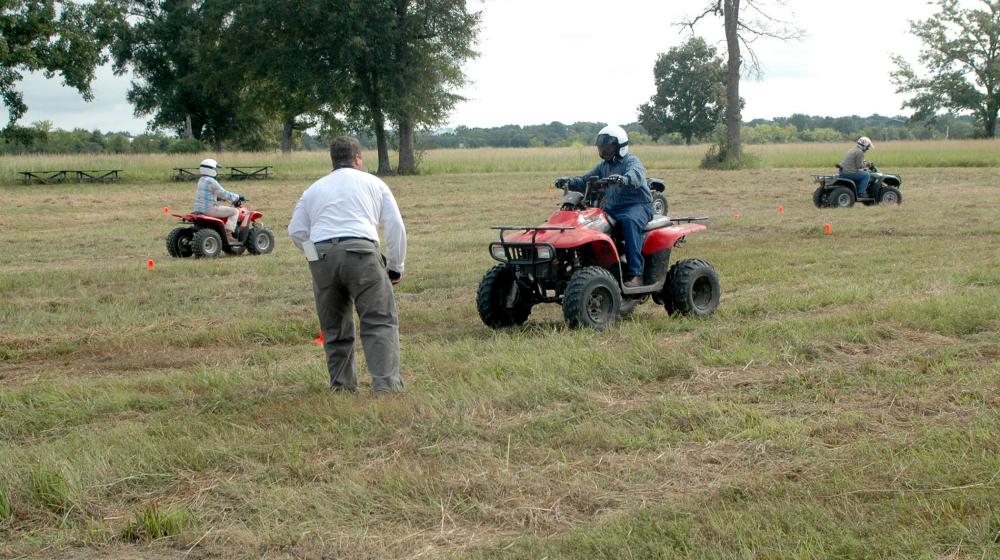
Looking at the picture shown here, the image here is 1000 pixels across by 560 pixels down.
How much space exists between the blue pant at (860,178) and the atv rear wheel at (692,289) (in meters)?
13.2

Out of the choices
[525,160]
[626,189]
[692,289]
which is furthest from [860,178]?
[525,160]

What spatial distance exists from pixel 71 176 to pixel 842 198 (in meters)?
32.2

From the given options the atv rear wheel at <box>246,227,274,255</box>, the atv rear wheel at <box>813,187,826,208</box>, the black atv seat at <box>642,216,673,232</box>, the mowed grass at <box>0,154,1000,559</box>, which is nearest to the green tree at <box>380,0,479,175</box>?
the atv rear wheel at <box>813,187,826,208</box>

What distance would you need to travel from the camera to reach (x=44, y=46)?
1684 inches

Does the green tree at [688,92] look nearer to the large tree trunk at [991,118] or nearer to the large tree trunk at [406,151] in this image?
the large tree trunk at [991,118]

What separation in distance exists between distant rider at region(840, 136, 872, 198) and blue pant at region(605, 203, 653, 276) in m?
13.7

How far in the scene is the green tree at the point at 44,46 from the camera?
41438mm

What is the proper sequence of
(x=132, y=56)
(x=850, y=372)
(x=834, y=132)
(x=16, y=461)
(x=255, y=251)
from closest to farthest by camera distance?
(x=16, y=461) → (x=850, y=372) → (x=255, y=251) → (x=132, y=56) → (x=834, y=132)

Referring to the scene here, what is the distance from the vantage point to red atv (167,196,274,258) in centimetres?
1609

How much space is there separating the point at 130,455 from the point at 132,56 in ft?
193

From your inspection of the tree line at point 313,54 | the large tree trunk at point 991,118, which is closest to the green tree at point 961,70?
the large tree trunk at point 991,118

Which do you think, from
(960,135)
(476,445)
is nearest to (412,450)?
(476,445)

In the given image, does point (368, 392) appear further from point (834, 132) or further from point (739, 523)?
point (834, 132)

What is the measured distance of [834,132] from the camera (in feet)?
303
